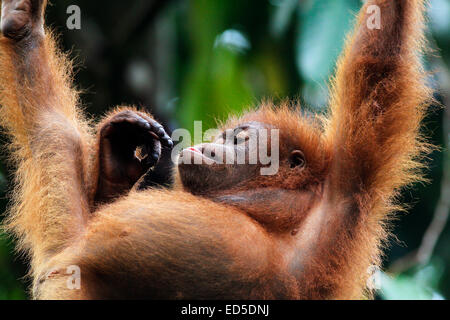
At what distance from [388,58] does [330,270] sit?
106 centimetres

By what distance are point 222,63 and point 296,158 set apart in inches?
88.9

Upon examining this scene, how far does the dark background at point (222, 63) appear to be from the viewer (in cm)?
469

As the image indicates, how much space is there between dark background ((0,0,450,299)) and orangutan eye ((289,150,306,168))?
1.21 metres

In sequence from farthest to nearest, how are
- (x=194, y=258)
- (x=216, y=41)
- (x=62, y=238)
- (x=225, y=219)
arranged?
(x=216, y=41) < (x=62, y=238) < (x=225, y=219) < (x=194, y=258)

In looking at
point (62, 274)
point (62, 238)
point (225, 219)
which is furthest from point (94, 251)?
point (225, 219)

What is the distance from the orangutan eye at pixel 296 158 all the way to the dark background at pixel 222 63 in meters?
1.21

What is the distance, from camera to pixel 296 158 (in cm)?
340

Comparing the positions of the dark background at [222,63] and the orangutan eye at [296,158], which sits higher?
the dark background at [222,63]

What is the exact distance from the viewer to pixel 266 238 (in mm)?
2959

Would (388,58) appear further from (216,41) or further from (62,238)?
(216,41)

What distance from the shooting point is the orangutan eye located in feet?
11.0

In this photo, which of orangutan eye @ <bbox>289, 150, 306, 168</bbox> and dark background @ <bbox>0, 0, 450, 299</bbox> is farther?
dark background @ <bbox>0, 0, 450, 299</bbox>

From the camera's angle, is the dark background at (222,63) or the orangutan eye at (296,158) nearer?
the orangutan eye at (296,158)

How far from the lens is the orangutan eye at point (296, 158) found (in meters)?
3.37
